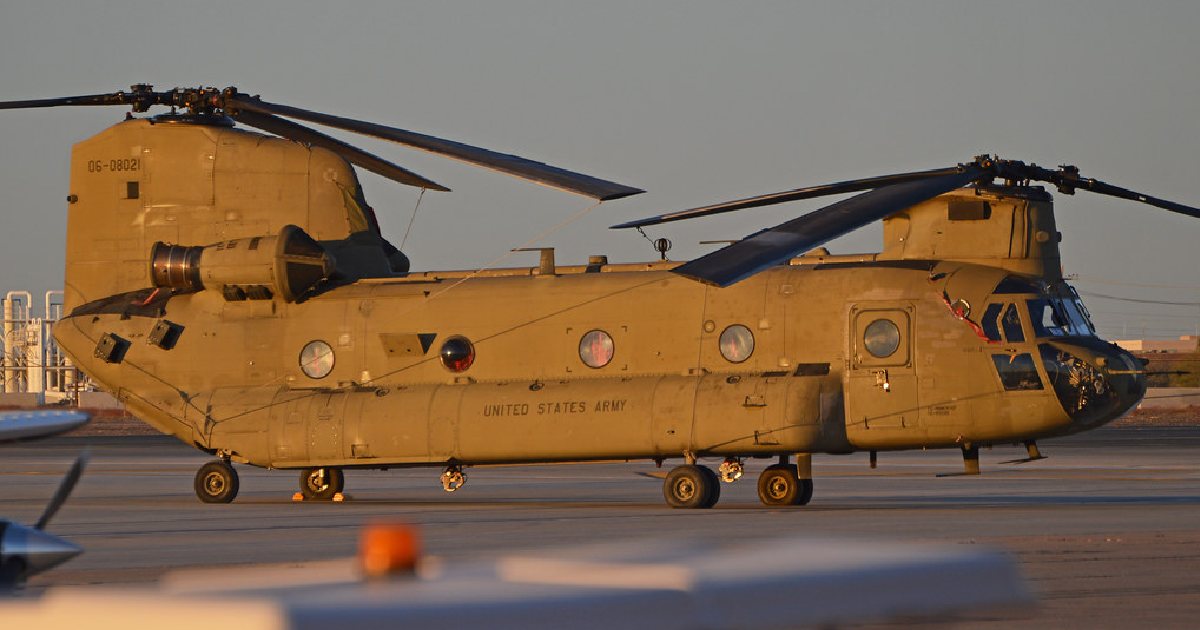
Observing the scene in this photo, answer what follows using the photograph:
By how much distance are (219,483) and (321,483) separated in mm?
1500

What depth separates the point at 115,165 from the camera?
1006 inches

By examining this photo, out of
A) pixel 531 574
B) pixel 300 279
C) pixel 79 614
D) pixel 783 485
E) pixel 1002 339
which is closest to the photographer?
pixel 79 614

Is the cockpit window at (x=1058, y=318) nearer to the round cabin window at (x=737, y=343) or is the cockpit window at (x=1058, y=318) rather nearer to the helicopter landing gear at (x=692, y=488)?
the round cabin window at (x=737, y=343)

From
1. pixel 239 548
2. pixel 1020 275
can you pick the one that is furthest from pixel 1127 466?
pixel 239 548

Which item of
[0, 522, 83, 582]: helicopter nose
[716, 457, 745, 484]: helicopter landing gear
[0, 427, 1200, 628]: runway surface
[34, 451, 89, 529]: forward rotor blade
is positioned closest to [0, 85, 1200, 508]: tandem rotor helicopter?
[716, 457, 745, 484]: helicopter landing gear

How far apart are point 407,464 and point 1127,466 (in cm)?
1787

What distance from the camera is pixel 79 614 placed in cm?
424

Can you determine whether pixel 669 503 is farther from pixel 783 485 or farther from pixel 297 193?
pixel 297 193

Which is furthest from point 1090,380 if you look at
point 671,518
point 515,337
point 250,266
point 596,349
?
point 250,266

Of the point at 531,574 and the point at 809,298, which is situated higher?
the point at 809,298

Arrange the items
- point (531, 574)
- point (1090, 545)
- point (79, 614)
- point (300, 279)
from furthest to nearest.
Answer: point (300, 279), point (1090, 545), point (531, 574), point (79, 614)

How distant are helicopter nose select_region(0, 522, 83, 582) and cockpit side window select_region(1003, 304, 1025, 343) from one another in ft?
51.4

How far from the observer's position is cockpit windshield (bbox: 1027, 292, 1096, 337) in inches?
825

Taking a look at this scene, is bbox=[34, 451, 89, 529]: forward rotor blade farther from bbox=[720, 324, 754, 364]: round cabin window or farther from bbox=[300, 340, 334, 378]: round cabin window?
bbox=[300, 340, 334, 378]: round cabin window
